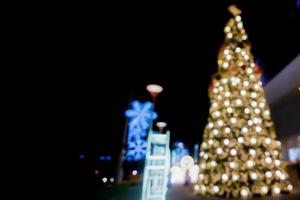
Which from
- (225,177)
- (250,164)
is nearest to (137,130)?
(225,177)

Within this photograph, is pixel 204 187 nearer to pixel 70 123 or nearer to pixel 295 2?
pixel 70 123

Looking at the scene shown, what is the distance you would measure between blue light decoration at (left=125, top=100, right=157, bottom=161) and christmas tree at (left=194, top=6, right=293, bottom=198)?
8033mm

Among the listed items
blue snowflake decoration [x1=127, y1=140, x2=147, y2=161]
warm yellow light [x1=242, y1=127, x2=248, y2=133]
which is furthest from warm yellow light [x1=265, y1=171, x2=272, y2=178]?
blue snowflake decoration [x1=127, y1=140, x2=147, y2=161]

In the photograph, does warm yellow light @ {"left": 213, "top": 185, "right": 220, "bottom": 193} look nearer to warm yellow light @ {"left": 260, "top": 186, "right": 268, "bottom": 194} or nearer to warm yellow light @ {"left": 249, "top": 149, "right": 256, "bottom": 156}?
warm yellow light @ {"left": 260, "top": 186, "right": 268, "bottom": 194}

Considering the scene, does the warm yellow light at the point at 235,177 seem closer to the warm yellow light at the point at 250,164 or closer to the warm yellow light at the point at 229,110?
the warm yellow light at the point at 250,164

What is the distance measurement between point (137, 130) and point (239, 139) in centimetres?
985

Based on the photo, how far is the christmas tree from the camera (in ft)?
24.3

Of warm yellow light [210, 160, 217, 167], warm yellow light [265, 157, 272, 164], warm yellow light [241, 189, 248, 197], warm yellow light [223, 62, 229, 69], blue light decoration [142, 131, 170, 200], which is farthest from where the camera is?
warm yellow light [223, 62, 229, 69]

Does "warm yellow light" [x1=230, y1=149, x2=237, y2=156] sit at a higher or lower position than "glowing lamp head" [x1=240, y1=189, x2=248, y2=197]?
higher

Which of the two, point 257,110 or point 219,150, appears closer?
point 219,150

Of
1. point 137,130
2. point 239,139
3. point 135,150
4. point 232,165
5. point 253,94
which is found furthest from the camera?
point 137,130

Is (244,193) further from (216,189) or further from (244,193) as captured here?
(216,189)

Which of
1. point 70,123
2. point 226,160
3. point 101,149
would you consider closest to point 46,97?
point 70,123

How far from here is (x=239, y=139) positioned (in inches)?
303
